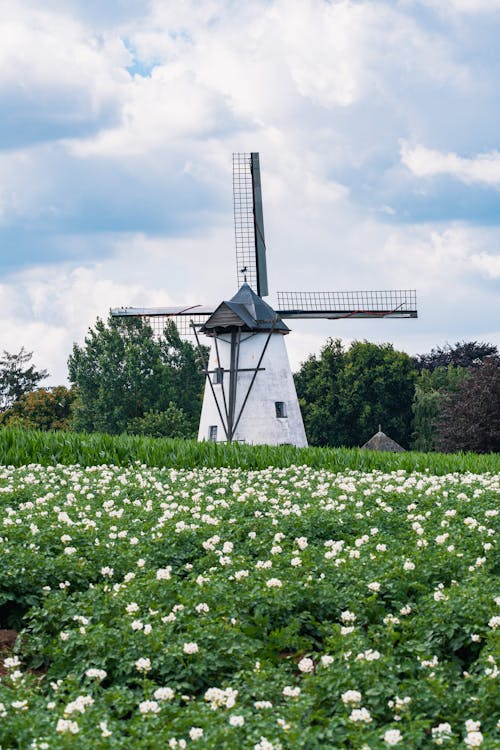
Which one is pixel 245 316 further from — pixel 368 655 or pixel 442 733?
pixel 442 733

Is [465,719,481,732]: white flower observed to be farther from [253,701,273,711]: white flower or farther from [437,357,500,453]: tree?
[437,357,500,453]: tree

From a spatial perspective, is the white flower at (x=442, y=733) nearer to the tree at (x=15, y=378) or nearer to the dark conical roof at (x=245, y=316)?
the dark conical roof at (x=245, y=316)

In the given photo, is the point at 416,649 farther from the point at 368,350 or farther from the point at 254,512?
the point at 368,350

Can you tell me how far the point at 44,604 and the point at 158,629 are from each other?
5.47 ft

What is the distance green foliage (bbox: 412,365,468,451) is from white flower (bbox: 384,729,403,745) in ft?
156

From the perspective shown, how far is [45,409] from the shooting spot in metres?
63.7

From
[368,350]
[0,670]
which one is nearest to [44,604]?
[0,670]

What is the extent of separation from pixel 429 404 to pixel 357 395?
19.3ft

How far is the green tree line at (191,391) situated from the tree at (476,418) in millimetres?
8587

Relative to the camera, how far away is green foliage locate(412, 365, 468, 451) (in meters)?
54.0

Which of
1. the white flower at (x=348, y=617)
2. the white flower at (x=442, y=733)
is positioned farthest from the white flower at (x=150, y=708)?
the white flower at (x=348, y=617)

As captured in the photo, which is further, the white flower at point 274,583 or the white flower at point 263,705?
the white flower at point 274,583

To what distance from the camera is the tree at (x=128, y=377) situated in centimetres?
5691

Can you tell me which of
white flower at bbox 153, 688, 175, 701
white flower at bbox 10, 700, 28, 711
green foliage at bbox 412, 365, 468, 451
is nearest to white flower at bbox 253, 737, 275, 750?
white flower at bbox 153, 688, 175, 701
